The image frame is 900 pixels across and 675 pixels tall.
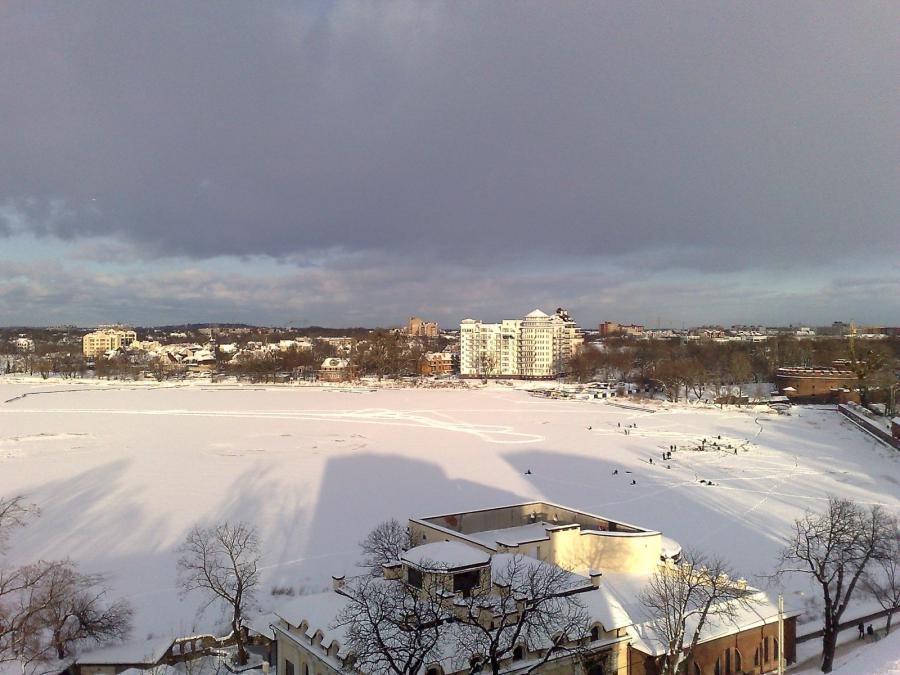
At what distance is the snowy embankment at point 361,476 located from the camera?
22688 mm

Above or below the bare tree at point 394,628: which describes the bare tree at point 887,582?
below

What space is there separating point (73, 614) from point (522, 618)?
11.3 meters

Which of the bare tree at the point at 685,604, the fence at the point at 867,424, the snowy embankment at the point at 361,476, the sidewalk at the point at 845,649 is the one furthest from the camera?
the fence at the point at 867,424

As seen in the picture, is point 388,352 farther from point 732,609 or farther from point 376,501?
point 732,609

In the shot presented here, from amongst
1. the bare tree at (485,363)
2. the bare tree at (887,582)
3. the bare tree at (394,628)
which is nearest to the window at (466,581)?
the bare tree at (394,628)

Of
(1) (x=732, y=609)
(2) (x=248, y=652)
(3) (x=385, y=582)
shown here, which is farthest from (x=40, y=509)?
(1) (x=732, y=609)

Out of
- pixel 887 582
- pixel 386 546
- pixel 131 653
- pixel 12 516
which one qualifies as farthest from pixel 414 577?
pixel 12 516

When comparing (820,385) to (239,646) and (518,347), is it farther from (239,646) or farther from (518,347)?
(239,646)

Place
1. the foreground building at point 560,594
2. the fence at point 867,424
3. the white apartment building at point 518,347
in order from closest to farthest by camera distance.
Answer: the foreground building at point 560,594 < the fence at point 867,424 < the white apartment building at point 518,347

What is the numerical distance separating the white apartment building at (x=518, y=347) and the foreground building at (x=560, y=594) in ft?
371

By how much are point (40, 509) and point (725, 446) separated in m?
37.9

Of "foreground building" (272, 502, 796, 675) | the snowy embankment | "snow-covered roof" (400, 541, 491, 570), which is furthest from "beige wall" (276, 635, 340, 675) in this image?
the snowy embankment

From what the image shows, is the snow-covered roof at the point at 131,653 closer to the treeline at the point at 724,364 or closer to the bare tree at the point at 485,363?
the treeline at the point at 724,364

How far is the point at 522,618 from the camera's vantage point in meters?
11.7
